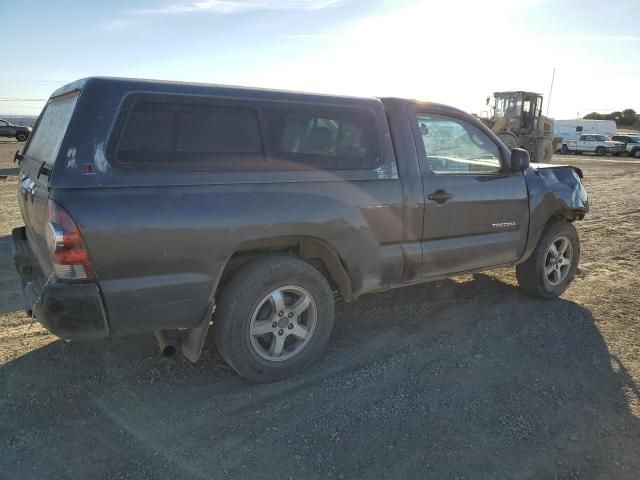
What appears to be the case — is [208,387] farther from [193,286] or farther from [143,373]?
[193,286]

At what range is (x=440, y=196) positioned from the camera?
12.9 ft

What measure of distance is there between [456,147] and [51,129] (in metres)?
3.14

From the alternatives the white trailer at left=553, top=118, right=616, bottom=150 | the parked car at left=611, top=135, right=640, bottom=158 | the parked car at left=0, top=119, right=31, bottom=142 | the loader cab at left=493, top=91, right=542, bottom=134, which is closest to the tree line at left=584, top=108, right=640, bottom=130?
the white trailer at left=553, top=118, right=616, bottom=150

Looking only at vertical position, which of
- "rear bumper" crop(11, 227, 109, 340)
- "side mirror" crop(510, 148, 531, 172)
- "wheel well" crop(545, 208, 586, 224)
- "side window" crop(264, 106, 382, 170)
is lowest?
"rear bumper" crop(11, 227, 109, 340)

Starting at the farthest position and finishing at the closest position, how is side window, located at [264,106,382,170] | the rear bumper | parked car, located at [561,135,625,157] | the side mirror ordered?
parked car, located at [561,135,625,157]
the side mirror
side window, located at [264,106,382,170]
the rear bumper

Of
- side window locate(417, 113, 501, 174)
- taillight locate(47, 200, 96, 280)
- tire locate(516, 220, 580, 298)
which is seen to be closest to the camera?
taillight locate(47, 200, 96, 280)

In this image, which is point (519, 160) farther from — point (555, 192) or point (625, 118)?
point (625, 118)

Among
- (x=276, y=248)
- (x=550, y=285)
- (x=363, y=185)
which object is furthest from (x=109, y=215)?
(x=550, y=285)

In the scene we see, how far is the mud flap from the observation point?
10.0 ft

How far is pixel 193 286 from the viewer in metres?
2.93

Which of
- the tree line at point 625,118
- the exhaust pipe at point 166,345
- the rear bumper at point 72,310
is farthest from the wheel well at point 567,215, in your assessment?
the tree line at point 625,118

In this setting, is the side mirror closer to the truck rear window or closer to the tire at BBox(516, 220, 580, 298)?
the tire at BBox(516, 220, 580, 298)

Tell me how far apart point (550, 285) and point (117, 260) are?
4.21 metres

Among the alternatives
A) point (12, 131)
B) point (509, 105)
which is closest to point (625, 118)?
point (509, 105)
